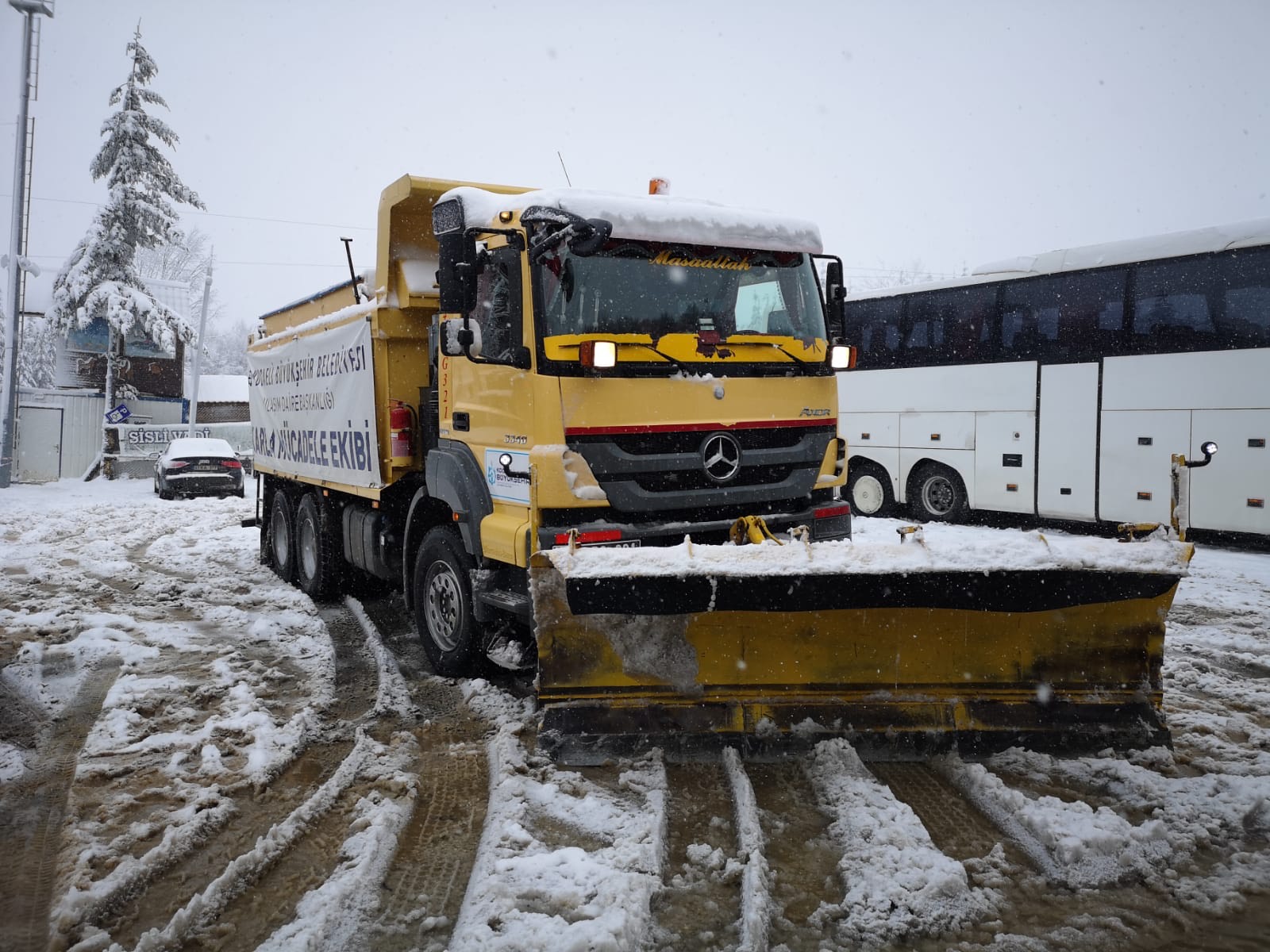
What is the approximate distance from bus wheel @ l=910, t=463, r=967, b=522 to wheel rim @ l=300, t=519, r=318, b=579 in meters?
9.34

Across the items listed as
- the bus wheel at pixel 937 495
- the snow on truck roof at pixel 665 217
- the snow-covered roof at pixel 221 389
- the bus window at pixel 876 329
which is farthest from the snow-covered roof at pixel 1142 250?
the snow-covered roof at pixel 221 389

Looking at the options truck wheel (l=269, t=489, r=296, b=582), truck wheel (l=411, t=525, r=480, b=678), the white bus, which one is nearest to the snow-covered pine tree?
truck wheel (l=269, t=489, r=296, b=582)

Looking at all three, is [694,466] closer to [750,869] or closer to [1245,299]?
[750,869]

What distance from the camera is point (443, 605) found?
21.1ft

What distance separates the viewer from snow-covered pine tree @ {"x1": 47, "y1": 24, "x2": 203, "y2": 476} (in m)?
31.9

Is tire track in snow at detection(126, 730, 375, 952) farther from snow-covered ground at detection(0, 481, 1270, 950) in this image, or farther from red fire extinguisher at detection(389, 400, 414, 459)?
red fire extinguisher at detection(389, 400, 414, 459)

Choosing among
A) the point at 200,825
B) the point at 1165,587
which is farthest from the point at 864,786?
the point at 200,825

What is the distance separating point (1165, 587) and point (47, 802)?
17.1 feet

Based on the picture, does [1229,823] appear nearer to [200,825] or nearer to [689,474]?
[689,474]

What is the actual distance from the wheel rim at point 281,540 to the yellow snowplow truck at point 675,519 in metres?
3.52

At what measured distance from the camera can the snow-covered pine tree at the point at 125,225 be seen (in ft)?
105

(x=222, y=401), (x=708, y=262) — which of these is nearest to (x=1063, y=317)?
(x=708, y=262)

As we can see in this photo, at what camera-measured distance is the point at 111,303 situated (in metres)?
31.5

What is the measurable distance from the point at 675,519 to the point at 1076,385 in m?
9.30
